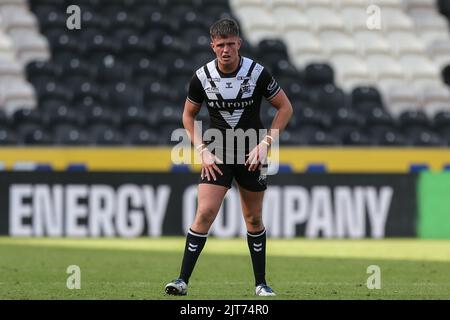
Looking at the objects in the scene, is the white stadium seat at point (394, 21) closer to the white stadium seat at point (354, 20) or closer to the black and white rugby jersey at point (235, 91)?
the white stadium seat at point (354, 20)

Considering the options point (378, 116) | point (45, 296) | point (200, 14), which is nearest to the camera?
point (45, 296)

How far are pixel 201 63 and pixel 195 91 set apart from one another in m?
12.7

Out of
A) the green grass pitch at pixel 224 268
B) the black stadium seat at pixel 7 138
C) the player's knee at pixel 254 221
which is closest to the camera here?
the player's knee at pixel 254 221

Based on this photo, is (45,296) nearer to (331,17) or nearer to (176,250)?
(176,250)

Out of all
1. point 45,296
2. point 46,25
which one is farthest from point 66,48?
point 45,296

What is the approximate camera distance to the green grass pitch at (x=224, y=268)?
31.9ft

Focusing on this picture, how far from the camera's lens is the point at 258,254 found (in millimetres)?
9430

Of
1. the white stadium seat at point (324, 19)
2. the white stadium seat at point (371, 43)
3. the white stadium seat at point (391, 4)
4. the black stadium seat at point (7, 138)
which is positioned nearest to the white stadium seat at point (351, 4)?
the white stadium seat at point (324, 19)

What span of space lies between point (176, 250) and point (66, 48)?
7691mm

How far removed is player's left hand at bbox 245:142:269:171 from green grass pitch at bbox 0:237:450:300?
42.1 inches

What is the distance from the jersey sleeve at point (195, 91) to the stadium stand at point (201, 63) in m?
10.4

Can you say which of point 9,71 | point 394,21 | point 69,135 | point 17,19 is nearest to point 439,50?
point 394,21

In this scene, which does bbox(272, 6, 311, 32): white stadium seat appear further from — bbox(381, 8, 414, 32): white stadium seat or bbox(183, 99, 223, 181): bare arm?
bbox(183, 99, 223, 181): bare arm

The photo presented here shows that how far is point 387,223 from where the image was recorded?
1842 centimetres
